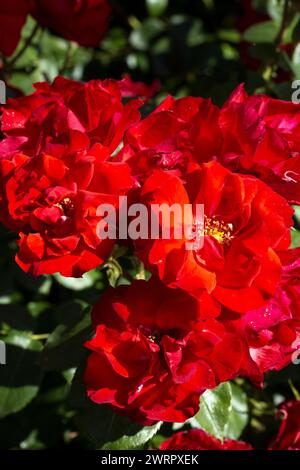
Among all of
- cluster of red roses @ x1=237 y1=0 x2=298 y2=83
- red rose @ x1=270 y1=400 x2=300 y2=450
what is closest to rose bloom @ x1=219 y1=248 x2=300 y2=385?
red rose @ x1=270 y1=400 x2=300 y2=450

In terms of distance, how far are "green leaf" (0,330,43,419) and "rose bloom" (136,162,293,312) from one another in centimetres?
57

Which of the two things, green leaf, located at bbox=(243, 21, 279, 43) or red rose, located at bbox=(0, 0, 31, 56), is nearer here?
red rose, located at bbox=(0, 0, 31, 56)

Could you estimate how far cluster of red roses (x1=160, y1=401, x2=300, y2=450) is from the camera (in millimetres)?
1136

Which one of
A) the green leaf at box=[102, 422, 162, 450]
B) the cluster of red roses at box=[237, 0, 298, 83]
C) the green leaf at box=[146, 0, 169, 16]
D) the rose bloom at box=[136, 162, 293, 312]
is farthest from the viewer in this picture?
the green leaf at box=[146, 0, 169, 16]

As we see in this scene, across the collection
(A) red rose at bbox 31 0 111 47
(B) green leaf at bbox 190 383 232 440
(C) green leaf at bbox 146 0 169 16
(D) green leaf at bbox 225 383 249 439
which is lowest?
(D) green leaf at bbox 225 383 249 439

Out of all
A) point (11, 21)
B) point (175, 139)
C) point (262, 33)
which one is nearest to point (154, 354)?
point (175, 139)

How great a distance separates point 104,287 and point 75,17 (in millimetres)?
536

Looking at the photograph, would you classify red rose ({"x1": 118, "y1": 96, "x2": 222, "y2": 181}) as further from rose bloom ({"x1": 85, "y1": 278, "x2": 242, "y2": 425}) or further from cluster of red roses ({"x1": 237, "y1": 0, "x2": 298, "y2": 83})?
cluster of red roses ({"x1": 237, "y1": 0, "x2": 298, "y2": 83})

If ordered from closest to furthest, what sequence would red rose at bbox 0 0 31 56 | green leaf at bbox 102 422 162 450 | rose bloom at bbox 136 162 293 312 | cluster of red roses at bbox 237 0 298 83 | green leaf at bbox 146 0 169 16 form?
rose bloom at bbox 136 162 293 312 → green leaf at bbox 102 422 162 450 → red rose at bbox 0 0 31 56 → cluster of red roses at bbox 237 0 298 83 → green leaf at bbox 146 0 169 16

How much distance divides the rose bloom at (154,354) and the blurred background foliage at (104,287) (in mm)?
170

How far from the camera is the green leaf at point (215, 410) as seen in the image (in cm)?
111

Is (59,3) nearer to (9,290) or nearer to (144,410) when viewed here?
(9,290)

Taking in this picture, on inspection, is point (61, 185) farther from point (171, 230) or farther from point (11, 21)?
point (11, 21)

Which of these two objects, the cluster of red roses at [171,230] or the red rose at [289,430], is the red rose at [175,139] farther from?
the red rose at [289,430]
